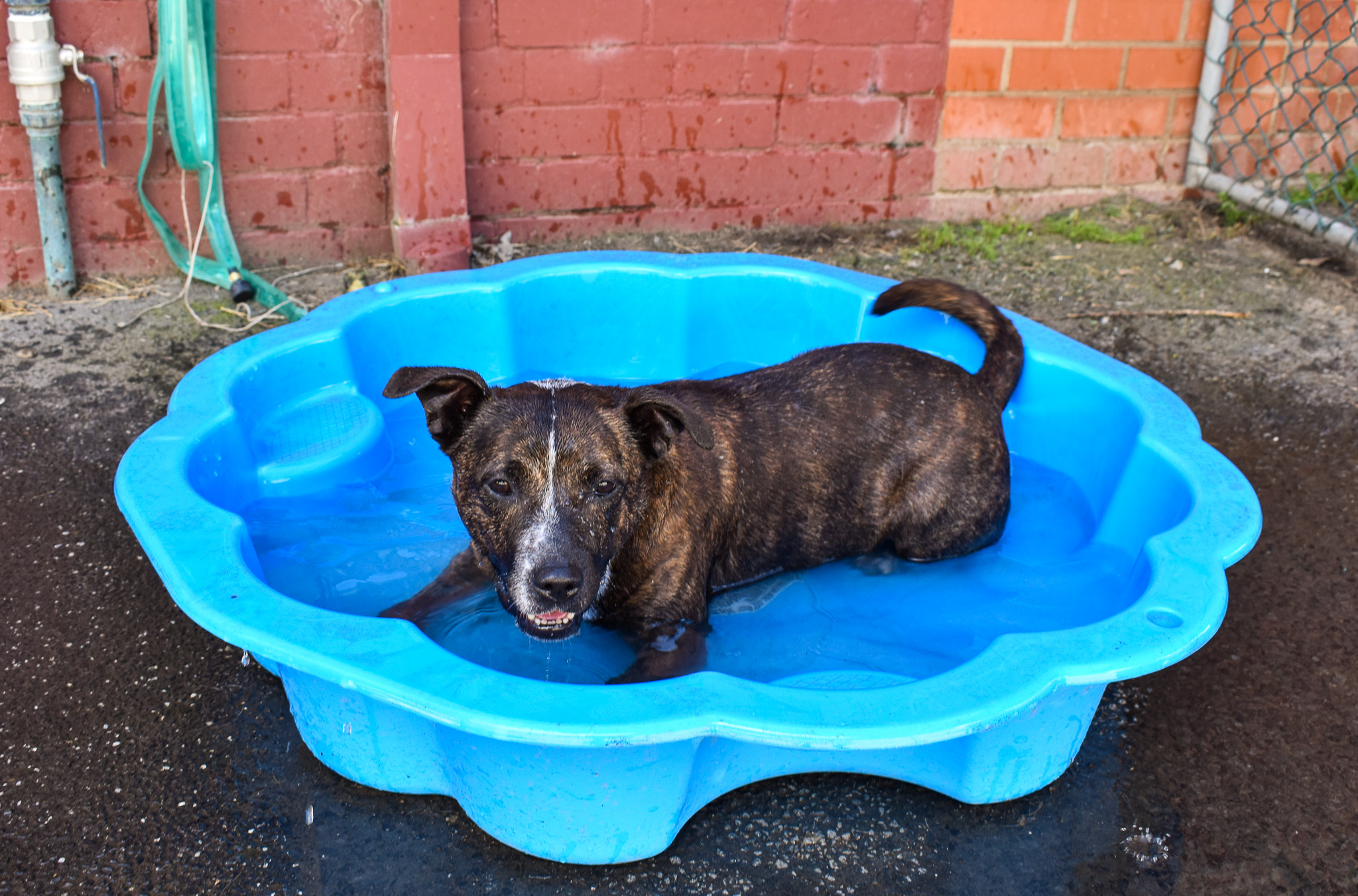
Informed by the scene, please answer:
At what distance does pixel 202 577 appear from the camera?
3258 millimetres

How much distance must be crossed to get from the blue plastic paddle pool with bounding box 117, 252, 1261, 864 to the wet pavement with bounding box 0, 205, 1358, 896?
115 mm

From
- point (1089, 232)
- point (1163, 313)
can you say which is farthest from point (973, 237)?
point (1163, 313)

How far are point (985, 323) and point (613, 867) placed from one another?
281cm

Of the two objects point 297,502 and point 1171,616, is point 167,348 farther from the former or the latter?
point 1171,616

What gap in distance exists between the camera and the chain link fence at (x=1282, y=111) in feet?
25.5

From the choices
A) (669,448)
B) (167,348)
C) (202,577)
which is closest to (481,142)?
(167,348)

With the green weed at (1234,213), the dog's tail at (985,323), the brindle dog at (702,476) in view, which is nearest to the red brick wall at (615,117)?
the green weed at (1234,213)

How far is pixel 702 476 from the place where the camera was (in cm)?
398

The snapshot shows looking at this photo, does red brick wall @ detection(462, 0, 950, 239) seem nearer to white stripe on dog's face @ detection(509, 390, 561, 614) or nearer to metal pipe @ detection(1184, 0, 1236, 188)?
metal pipe @ detection(1184, 0, 1236, 188)

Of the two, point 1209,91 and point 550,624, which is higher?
point 1209,91

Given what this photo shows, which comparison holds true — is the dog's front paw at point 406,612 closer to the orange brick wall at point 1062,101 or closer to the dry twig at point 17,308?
the dry twig at point 17,308

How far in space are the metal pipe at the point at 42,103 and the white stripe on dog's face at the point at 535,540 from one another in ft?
12.7

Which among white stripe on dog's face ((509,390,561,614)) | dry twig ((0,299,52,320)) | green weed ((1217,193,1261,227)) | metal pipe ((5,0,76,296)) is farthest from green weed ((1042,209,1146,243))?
dry twig ((0,299,52,320))

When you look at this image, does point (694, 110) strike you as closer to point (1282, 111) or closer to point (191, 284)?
point (191, 284)
